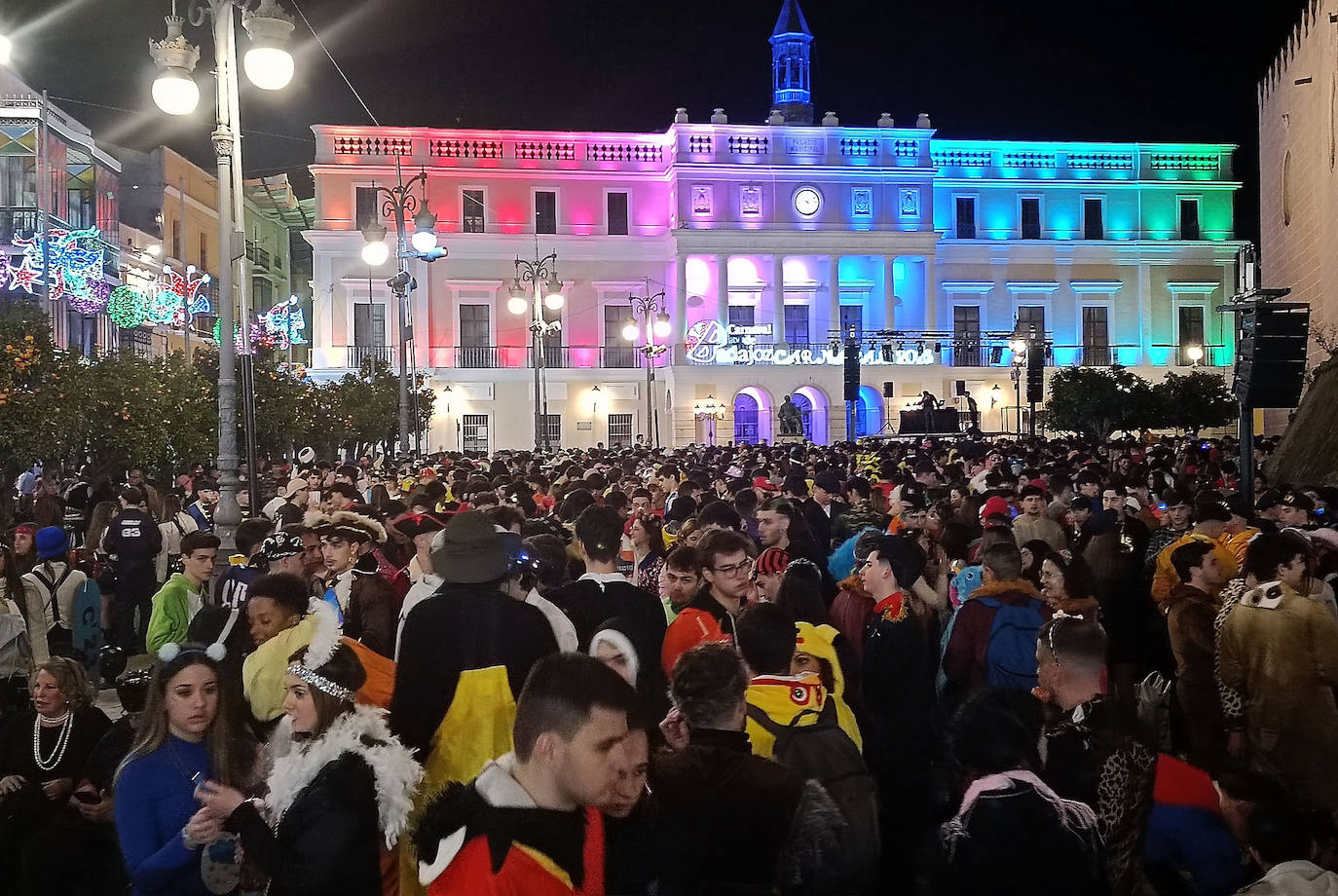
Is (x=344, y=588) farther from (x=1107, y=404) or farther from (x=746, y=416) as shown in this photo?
(x=746, y=416)

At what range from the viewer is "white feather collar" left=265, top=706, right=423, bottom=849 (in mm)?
3391

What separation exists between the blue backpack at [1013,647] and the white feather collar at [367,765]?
3.21 metres

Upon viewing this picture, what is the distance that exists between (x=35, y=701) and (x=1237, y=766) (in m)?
4.03

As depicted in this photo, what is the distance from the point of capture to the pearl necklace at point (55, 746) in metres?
4.66

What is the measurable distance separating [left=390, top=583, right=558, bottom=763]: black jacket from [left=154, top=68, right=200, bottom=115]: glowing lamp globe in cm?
781

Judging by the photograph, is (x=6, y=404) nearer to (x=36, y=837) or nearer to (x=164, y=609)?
(x=164, y=609)

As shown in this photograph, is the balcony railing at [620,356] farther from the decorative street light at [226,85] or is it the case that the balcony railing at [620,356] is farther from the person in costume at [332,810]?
the person in costume at [332,810]

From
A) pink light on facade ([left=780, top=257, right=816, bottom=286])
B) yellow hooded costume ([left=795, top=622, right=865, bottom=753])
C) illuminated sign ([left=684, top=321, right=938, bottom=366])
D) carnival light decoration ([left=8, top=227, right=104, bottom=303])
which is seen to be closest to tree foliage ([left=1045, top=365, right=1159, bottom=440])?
illuminated sign ([left=684, top=321, right=938, bottom=366])

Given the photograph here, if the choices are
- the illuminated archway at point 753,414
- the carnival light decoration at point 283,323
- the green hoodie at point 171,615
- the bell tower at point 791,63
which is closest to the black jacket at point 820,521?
the green hoodie at point 171,615

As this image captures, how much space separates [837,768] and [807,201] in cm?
4526

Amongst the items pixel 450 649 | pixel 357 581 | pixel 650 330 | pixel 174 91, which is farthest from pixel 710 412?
pixel 450 649

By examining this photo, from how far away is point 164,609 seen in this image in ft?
22.6

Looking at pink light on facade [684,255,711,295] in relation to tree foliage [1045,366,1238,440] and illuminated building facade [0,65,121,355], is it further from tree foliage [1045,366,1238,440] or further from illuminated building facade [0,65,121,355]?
illuminated building facade [0,65,121,355]

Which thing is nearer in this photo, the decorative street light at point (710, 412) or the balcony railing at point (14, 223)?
the balcony railing at point (14, 223)
